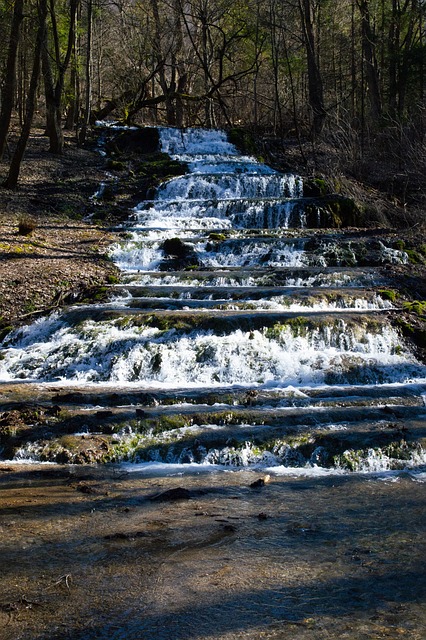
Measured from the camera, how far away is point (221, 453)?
7336mm

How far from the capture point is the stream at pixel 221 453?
420cm

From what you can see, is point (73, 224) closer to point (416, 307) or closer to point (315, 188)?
point (315, 188)

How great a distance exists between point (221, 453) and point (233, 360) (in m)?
2.91

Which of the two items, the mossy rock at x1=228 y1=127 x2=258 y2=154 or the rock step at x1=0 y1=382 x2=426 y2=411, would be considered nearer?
the rock step at x1=0 y1=382 x2=426 y2=411

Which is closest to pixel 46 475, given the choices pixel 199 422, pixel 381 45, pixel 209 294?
pixel 199 422

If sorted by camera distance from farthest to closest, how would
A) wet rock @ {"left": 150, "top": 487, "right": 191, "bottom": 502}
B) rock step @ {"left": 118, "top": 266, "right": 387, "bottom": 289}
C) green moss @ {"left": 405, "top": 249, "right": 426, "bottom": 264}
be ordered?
green moss @ {"left": 405, "top": 249, "right": 426, "bottom": 264} < rock step @ {"left": 118, "top": 266, "right": 387, "bottom": 289} < wet rock @ {"left": 150, "top": 487, "right": 191, "bottom": 502}

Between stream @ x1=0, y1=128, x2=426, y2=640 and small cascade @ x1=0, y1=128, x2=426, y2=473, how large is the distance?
3 centimetres

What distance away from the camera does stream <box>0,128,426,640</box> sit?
13.8ft

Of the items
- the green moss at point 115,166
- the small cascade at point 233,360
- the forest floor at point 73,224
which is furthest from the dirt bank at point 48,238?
the small cascade at point 233,360

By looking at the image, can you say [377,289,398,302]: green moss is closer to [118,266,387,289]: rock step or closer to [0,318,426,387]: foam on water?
[118,266,387,289]: rock step

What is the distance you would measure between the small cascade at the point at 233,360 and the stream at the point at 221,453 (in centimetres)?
3

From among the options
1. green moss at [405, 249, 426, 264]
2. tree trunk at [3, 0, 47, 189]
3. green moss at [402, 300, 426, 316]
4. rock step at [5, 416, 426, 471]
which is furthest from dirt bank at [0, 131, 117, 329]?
green moss at [405, 249, 426, 264]

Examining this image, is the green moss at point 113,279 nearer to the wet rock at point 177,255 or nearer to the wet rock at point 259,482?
the wet rock at point 177,255

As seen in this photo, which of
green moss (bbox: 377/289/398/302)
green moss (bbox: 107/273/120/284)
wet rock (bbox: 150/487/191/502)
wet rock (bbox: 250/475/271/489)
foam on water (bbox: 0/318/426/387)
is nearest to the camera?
wet rock (bbox: 150/487/191/502)
